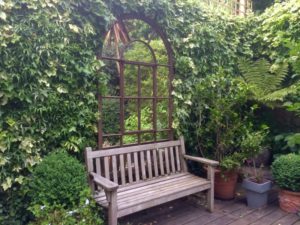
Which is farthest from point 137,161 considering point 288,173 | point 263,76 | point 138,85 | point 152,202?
point 263,76

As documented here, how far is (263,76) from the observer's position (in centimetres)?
449

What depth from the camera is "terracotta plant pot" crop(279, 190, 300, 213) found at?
3311 millimetres

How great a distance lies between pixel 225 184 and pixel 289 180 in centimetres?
75

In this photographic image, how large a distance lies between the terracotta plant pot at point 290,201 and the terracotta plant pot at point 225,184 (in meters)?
0.56

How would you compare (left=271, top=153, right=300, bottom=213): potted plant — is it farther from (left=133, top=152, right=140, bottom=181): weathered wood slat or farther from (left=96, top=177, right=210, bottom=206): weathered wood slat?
→ (left=133, top=152, right=140, bottom=181): weathered wood slat

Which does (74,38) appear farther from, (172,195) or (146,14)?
(172,195)

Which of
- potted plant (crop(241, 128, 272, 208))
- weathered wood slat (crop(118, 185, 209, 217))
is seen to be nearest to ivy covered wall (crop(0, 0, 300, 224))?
weathered wood slat (crop(118, 185, 209, 217))

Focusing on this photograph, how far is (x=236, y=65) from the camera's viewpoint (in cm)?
462

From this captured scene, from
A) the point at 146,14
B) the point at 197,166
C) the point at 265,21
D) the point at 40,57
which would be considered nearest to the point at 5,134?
the point at 40,57

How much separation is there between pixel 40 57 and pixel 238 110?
2609 millimetres

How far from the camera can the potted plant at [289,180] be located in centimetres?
327

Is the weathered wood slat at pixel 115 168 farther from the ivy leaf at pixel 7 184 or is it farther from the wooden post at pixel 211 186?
the wooden post at pixel 211 186

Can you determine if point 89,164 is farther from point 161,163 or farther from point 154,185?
point 161,163

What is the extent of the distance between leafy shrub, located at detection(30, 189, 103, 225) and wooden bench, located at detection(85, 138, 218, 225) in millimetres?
149
